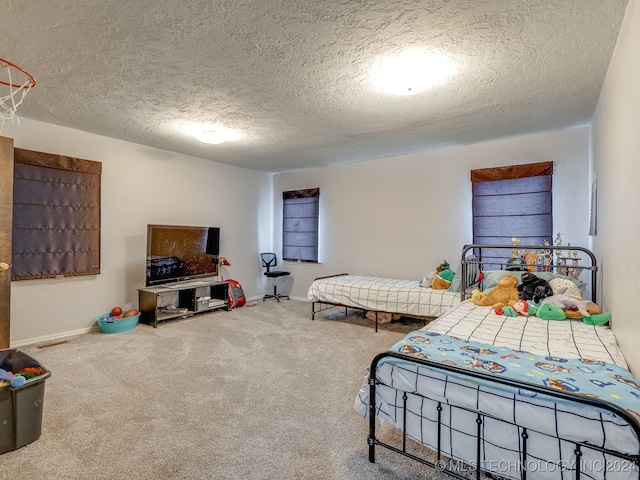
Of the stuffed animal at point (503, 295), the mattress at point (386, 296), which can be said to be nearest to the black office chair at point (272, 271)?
the mattress at point (386, 296)

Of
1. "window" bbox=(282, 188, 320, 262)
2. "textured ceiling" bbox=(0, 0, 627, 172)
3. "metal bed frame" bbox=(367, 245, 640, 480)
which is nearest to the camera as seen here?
"metal bed frame" bbox=(367, 245, 640, 480)

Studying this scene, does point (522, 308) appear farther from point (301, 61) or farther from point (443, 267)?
point (301, 61)

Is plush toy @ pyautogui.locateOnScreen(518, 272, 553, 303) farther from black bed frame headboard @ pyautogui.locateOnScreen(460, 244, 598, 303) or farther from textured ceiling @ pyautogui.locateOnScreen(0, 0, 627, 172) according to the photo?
textured ceiling @ pyautogui.locateOnScreen(0, 0, 627, 172)

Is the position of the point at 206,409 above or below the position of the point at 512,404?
below

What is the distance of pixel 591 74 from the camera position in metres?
2.48

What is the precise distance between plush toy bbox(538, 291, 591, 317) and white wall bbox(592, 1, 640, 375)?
0.15 metres

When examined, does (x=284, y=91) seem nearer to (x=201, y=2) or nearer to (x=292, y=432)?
(x=201, y=2)

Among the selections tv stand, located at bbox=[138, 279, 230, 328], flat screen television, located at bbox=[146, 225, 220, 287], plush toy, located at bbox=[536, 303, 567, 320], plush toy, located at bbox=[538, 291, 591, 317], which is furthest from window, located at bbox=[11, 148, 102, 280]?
plush toy, located at bbox=[538, 291, 591, 317]

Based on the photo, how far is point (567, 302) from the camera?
8.67 feet

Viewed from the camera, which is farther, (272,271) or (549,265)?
(272,271)

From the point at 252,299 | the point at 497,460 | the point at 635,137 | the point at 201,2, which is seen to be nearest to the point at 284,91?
the point at 201,2

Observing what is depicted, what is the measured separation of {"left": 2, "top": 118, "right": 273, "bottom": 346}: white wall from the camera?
3.59 meters

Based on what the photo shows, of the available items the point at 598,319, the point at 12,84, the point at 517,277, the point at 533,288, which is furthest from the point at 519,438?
the point at 12,84

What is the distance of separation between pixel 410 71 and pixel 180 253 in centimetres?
381
